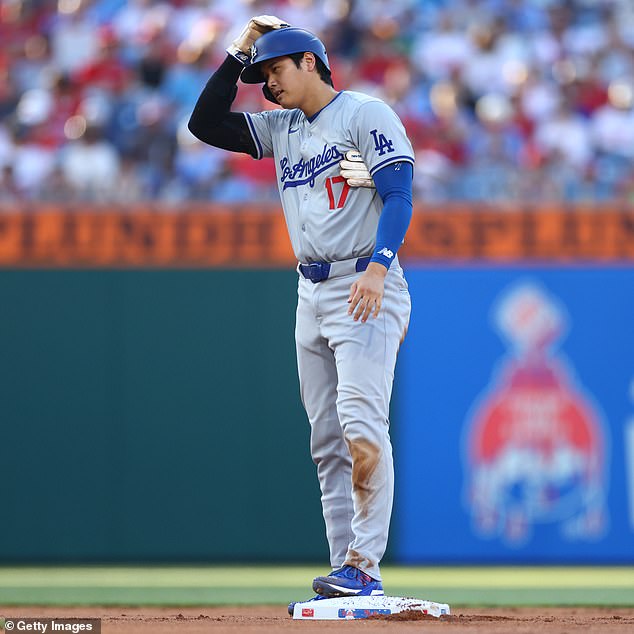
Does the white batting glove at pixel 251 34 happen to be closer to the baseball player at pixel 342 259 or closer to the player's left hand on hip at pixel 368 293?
the baseball player at pixel 342 259

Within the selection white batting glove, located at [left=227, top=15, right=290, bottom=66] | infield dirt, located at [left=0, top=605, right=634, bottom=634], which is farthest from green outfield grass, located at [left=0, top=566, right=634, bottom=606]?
white batting glove, located at [left=227, top=15, right=290, bottom=66]

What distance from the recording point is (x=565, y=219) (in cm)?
850

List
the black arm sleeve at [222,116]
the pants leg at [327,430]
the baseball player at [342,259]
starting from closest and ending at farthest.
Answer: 1. the baseball player at [342,259]
2. the pants leg at [327,430]
3. the black arm sleeve at [222,116]

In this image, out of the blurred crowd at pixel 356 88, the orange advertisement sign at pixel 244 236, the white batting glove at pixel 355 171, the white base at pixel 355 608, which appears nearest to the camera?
the white base at pixel 355 608

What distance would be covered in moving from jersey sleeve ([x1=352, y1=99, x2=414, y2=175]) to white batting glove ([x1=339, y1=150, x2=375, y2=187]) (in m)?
0.03

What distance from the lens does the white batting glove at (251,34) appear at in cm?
471

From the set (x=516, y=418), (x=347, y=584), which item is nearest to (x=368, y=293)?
(x=347, y=584)

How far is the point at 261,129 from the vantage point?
486 centimetres

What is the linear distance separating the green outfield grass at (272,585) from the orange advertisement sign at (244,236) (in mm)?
1988

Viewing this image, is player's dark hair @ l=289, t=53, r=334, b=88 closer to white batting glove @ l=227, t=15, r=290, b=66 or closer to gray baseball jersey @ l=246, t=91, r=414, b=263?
gray baseball jersey @ l=246, t=91, r=414, b=263

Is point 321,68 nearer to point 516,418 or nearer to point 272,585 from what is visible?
point 272,585

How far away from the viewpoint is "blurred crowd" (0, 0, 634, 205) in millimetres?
8609

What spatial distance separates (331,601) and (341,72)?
6.77 meters

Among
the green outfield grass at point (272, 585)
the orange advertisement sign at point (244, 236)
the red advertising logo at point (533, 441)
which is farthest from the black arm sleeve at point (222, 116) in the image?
the red advertising logo at point (533, 441)
